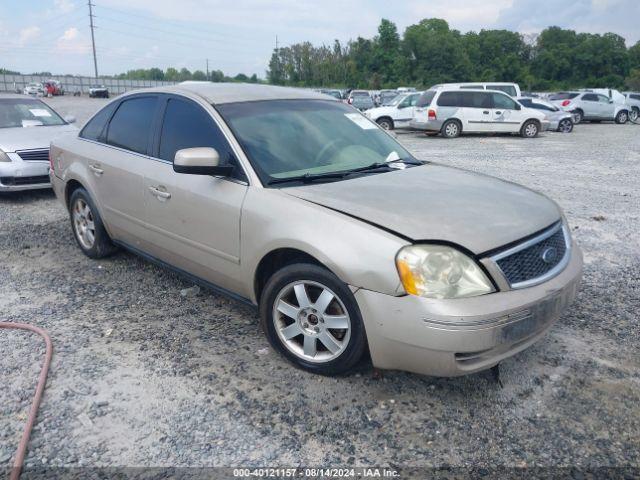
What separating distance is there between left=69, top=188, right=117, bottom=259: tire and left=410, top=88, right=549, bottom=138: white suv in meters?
14.7

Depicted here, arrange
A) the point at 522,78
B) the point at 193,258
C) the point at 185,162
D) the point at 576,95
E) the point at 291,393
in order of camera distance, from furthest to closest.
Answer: the point at 522,78 → the point at 576,95 → the point at 193,258 → the point at 185,162 → the point at 291,393

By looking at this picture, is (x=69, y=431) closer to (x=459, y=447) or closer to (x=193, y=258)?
(x=193, y=258)

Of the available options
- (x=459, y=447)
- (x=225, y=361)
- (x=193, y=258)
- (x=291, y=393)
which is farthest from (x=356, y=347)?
(x=193, y=258)

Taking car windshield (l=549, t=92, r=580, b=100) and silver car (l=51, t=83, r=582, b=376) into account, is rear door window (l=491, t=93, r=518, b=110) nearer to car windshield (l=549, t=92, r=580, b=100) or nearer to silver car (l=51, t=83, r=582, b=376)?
car windshield (l=549, t=92, r=580, b=100)

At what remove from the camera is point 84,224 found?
200 inches

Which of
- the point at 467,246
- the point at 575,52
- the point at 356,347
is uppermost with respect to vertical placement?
the point at 575,52

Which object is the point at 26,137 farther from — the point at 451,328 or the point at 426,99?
the point at 426,99

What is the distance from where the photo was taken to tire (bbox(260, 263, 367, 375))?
9.23ft

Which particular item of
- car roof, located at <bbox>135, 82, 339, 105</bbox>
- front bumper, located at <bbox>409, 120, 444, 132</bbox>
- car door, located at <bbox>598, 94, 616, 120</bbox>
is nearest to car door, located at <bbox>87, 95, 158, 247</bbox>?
car roof, located at <bbox>135, 82, 339, 105</bbox>

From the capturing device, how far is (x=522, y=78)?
84.8m

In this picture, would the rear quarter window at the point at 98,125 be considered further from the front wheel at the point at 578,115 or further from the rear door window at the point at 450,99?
the front wheel at the point at 578,115

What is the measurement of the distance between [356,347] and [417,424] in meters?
0.49

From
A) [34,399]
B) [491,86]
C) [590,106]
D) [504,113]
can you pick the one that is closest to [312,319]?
[34,399]

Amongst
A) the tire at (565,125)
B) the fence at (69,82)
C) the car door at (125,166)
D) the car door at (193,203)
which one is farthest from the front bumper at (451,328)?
the fence at (69,82)
